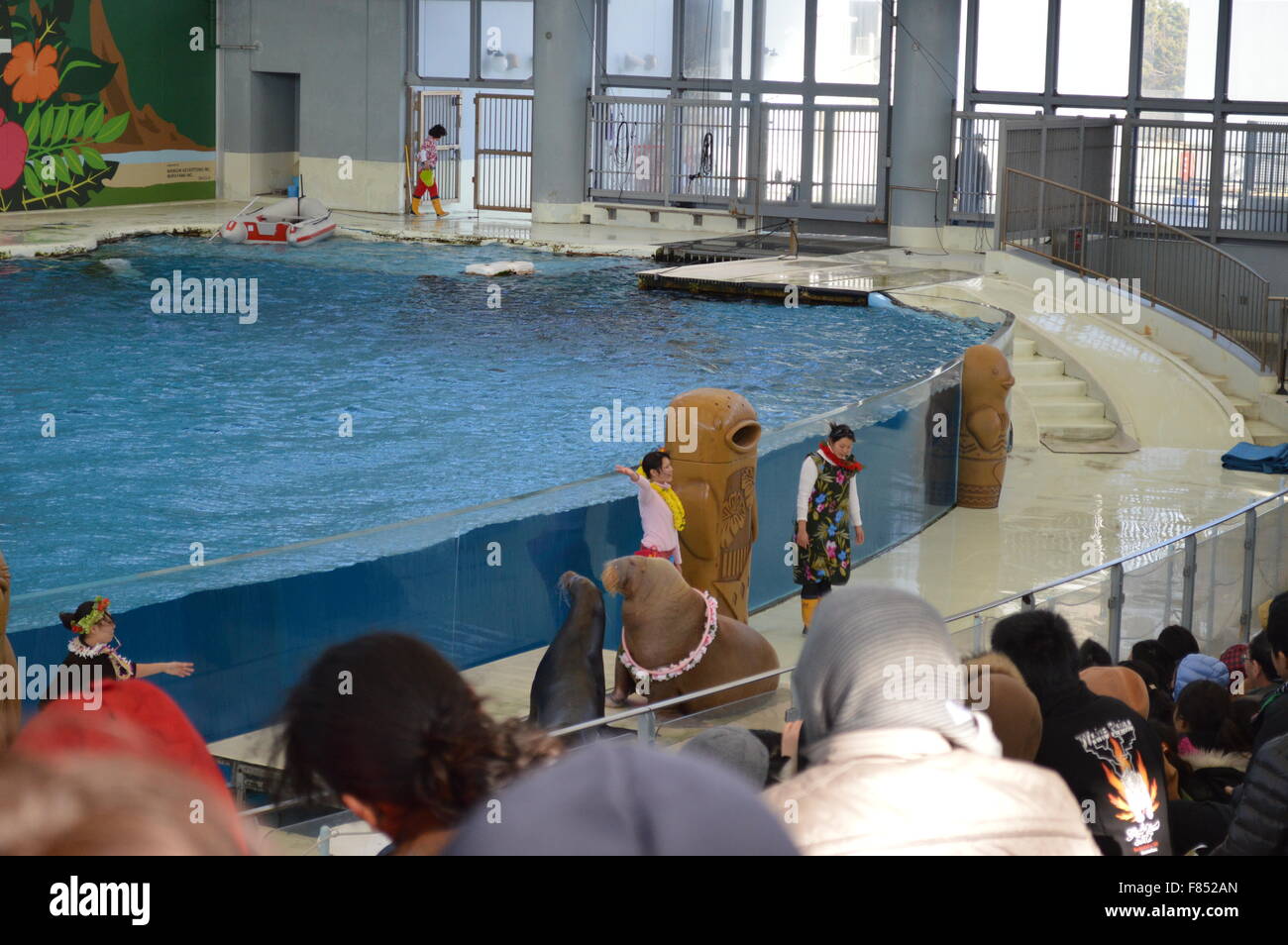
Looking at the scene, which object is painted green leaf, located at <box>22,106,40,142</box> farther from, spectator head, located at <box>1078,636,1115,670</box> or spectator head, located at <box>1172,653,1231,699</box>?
spectator head, located at <box>1078,636,1115,670</box>

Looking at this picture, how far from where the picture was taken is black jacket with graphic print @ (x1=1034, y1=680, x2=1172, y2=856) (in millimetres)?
3625

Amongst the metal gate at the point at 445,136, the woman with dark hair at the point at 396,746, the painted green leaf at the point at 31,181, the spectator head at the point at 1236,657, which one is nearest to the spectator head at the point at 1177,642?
the spectator head at the point at 1236,657

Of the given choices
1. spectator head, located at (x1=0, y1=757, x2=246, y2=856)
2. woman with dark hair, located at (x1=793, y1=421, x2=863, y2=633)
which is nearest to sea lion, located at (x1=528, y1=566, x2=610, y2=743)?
woman with dark hair, located at (x1=793, y1=421, x2=863, y2=633)

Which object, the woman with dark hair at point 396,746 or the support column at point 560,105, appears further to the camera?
the support column at point 560,105

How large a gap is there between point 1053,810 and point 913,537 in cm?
950

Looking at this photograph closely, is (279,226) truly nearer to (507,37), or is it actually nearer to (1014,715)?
(507,37)

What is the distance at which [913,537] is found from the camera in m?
11.5

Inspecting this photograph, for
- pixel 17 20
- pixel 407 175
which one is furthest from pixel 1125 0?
pixel 17 20

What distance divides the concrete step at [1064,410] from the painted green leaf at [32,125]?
1806cm

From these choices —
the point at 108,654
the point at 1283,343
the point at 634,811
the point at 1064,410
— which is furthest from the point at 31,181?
the point at 634,811

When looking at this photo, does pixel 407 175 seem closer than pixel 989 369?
No

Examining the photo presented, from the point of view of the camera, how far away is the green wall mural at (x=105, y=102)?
25.2 metres

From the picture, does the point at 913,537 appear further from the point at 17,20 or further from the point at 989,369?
the point at 17,20

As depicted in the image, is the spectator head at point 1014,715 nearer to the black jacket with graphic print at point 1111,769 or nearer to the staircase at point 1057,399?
the black jacket with graphic print at point 1111,769
